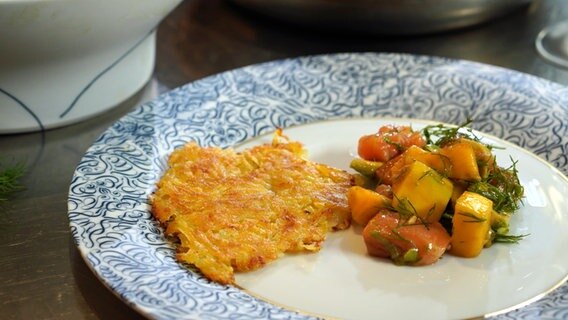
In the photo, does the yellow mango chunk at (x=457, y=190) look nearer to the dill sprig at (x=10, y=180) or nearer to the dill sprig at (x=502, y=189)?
the dill sprig at (x=502, y=189)

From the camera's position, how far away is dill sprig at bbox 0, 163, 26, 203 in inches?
69.6

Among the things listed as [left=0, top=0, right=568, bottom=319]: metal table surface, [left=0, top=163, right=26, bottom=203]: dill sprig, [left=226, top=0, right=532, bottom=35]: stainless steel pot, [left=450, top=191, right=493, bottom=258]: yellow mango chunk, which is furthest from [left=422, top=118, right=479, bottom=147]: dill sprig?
[left=0, top=163, right=26, bottom=203]: dill sprig

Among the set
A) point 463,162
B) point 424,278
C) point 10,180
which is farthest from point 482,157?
point 10,180

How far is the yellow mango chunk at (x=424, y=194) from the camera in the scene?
1459 mm

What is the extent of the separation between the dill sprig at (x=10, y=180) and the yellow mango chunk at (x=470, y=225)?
3.29 feet

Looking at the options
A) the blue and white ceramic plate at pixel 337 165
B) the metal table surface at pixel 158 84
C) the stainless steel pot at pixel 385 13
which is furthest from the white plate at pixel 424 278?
the stainless steel pot at pixel 385 13

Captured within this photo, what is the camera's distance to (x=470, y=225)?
1413mm

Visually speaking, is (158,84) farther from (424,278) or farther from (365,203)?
(424,278)

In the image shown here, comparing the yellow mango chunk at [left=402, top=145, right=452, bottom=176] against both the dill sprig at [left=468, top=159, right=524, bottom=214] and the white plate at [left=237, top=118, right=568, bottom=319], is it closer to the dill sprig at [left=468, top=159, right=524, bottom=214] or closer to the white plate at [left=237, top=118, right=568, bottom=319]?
the dill sprig at [left=468, top=159, right=524, bottom=214]

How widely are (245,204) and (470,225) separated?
1.43ft

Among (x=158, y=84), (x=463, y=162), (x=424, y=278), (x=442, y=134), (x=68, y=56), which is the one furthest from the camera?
(x=158, y=84)

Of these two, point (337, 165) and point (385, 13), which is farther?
point (385, 13)

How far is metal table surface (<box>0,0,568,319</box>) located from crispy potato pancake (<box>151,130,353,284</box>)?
18 cm

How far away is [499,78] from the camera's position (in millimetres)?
2064
